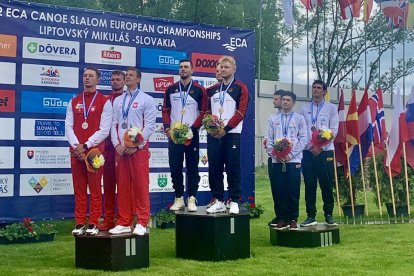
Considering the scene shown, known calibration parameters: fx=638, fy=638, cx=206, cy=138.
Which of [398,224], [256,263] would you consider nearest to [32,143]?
[256,263]

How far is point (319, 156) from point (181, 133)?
2.00 m

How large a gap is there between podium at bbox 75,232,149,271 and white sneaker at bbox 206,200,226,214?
2.65 feet

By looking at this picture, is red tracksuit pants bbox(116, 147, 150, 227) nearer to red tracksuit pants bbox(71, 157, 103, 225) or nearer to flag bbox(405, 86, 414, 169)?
red tracksuit pants bbox(71, 157, 103, 225)

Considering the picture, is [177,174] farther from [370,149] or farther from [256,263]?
[370,149]

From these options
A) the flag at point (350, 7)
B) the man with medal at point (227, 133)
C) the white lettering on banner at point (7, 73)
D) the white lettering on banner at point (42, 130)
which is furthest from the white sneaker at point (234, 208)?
the flag at point (350, 7)

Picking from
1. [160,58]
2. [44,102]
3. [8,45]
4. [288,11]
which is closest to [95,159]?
[44,102]

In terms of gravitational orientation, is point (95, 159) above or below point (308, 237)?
above

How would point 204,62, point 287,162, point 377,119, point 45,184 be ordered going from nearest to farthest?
point 287,162 → point 45,184 → point 204,62 → point 377,119

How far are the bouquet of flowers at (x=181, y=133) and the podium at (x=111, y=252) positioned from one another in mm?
1172

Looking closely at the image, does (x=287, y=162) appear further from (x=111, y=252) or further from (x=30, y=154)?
(x=30, y=154)

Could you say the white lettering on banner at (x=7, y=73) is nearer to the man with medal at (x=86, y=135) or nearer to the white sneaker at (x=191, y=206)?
the man with medal at (x=86, y=135)

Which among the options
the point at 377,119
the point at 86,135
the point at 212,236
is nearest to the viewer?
the point at 212,236

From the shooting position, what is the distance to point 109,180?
20.9 ft

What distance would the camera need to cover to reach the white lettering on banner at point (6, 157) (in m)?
7.75
